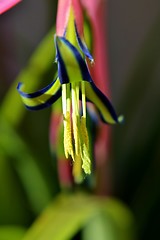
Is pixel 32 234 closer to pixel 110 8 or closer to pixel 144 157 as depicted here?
pixel 144 157

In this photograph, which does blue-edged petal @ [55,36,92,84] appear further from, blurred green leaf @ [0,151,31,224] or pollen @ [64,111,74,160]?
blurred green leaf @ [0,151,31,224]

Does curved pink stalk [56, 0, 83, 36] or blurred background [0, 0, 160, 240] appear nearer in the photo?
curved pink stalk [56, 0, 83, 36]

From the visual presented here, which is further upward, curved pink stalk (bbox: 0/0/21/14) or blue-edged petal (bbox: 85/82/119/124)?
curved pink stalk (bbox: 0/0/21/14)

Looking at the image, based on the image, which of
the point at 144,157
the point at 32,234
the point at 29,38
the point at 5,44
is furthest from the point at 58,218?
the point at 29,38

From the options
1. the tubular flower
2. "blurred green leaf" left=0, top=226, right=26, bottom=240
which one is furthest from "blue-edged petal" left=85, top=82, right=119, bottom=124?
"blurred green leaf" left=0, top=226, right=26, bottom=240

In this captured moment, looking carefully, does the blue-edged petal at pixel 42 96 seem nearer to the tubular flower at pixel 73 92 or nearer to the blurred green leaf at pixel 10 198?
the tubular flower at pixel 73 92

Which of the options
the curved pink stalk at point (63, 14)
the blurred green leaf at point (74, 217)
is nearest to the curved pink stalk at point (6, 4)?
the curved pink stalk at point (63, 14)

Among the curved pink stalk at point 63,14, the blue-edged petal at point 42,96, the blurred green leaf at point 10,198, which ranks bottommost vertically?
the blurred green leaf at point 10,198
